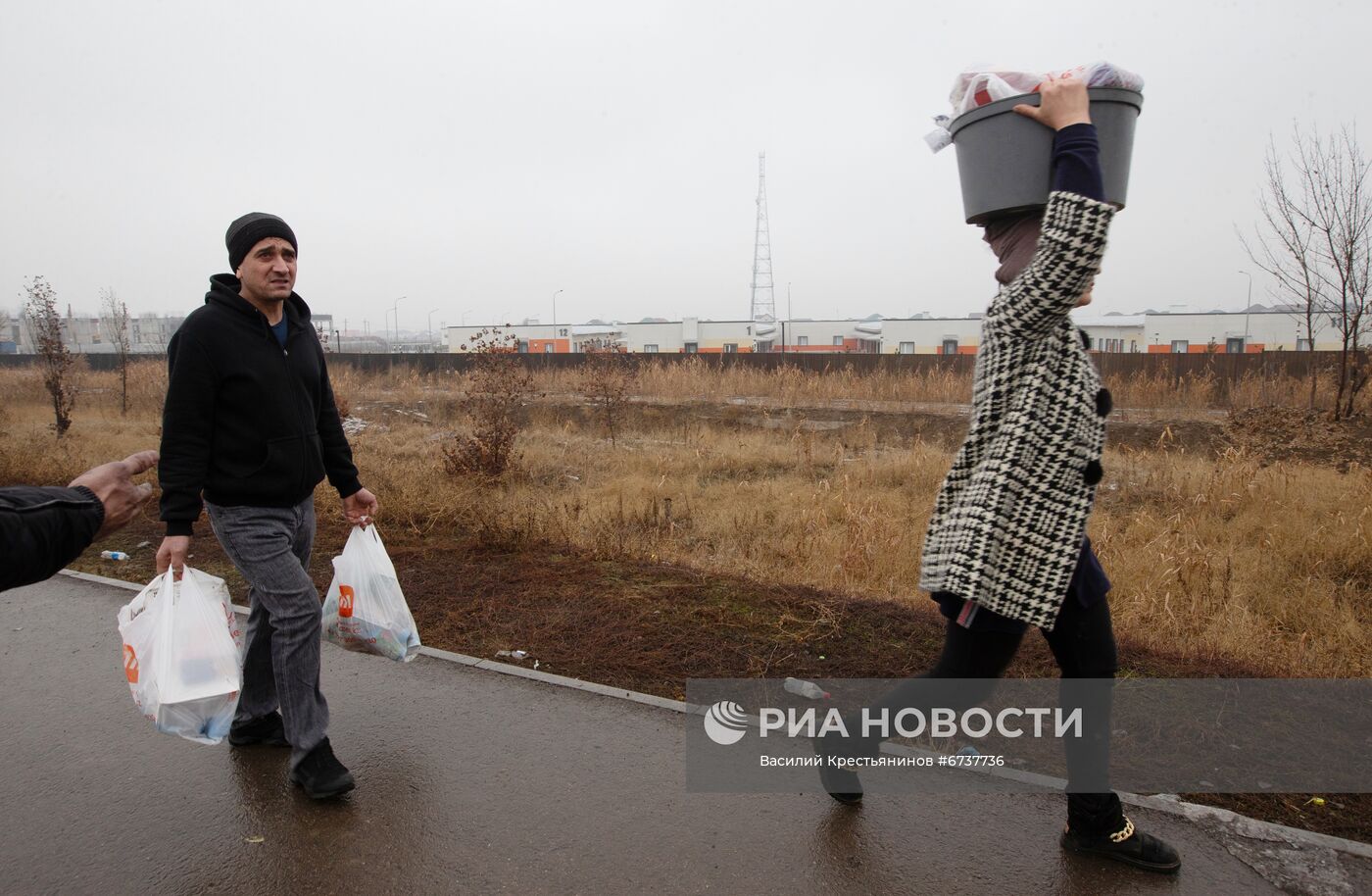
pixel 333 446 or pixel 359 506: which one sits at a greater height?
pixel 333 446

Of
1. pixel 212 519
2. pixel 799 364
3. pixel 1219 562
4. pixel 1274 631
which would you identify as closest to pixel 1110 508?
pixel 1219 562

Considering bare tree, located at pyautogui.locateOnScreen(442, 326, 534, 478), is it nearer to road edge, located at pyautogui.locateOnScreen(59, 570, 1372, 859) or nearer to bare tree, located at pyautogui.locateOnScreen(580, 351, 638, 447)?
bare tree, located at pyautogui.locateOnScreen(580, 351, 638, 447)

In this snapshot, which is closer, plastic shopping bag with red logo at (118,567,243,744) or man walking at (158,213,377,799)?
plastic shopping bag with red logo at (118,567,243,744)

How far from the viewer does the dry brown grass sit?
5219 mm

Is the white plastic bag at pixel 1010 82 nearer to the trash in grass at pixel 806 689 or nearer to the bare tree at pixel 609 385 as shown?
the trash in grass at pixel 806 689

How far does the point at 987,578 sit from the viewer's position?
8.21ft

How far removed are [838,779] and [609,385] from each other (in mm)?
13088

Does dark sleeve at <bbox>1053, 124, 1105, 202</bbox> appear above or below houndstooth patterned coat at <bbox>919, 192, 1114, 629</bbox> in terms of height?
above

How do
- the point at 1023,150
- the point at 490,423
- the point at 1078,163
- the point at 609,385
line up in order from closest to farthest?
1. the point at 1078,163
2. the point at 1023,150
3. the point at 490,423
4. the point at 609,385

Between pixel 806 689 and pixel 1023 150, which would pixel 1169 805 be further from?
pixel 1023 150

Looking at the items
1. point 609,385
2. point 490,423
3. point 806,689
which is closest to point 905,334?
point 609,385

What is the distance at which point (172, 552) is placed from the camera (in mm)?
3023

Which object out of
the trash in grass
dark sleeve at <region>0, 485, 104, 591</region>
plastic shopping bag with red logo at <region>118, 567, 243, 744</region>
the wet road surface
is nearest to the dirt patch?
the trash in grass

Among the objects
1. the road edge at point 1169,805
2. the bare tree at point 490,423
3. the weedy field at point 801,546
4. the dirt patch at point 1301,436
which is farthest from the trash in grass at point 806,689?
the dirt patch at point 1301,436
